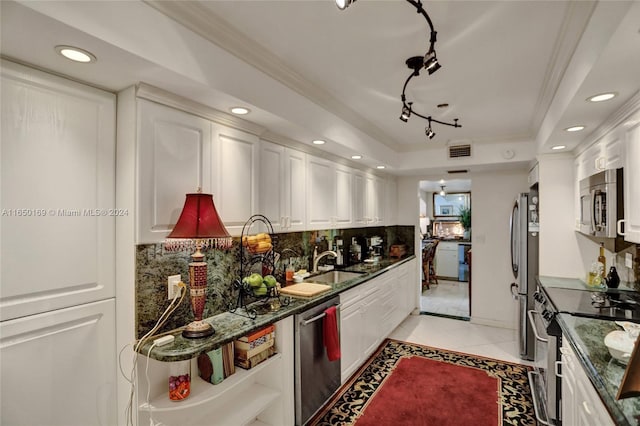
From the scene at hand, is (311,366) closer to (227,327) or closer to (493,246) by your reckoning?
(227,327)

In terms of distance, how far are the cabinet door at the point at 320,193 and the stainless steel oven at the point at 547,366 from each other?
2014mm

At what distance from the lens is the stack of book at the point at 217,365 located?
6.26ft

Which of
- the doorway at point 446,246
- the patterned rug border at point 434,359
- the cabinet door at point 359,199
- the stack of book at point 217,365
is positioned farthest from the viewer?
the doorway at point 446,246

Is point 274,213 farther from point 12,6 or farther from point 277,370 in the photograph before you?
point 12,6

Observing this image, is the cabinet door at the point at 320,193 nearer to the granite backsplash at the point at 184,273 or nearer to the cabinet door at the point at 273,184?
the granite backsplash at the point at 184,273

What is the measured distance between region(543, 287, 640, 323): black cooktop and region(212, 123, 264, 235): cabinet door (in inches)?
89.1

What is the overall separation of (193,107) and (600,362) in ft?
7.92

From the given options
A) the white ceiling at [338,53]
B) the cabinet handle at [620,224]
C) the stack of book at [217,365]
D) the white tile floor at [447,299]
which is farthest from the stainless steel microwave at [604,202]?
the white tile floor at [447,299]

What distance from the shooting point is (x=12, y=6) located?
1.07m

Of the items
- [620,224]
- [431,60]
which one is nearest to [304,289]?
[431,60]

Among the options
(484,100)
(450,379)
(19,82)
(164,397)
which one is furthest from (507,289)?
(19,82)

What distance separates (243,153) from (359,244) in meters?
2.69

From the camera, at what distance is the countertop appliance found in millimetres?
2164

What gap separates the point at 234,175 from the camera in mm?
2199
